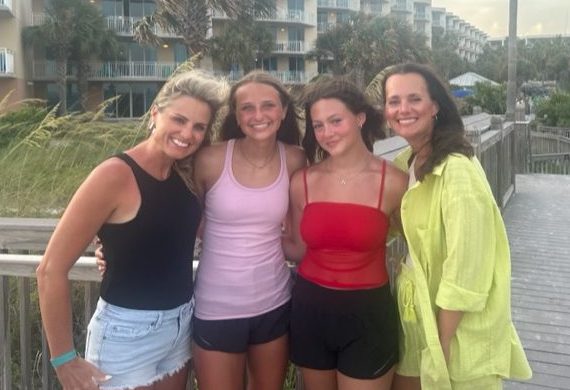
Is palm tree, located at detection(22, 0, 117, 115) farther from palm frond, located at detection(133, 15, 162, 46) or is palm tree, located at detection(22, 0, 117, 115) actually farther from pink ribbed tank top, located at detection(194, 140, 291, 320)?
pink ribbed tank top, located at detection(194, 140, 291, 320)

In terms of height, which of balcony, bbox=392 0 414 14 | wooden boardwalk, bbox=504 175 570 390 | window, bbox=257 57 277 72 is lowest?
wooden boardwalk, bbox=504 175 570 390

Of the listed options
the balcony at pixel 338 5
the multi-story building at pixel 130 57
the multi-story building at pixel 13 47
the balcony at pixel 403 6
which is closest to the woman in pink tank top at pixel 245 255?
the multi-story building at pixel 130 57

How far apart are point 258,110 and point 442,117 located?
0.74 m

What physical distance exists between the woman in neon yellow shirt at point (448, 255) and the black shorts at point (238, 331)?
513 mm

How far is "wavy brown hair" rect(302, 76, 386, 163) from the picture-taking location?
2547 mm

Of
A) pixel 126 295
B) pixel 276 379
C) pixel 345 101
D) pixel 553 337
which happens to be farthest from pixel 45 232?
pixel 553 337

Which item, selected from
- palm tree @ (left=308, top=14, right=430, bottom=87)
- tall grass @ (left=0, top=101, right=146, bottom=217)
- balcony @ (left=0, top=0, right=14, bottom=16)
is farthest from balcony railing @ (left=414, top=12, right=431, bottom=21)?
tall grass @ (left=0, top=101, right=146, bottom=217)

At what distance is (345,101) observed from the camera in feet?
8.34

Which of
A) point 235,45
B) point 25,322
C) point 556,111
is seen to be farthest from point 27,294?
point 235,45

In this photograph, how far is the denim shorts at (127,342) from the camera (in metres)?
2.25

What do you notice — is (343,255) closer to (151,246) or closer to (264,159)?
(264,159)

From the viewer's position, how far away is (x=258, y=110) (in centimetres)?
Result: 259

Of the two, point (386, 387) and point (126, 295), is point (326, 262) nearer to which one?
point (386, 387)

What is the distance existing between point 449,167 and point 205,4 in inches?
1043
